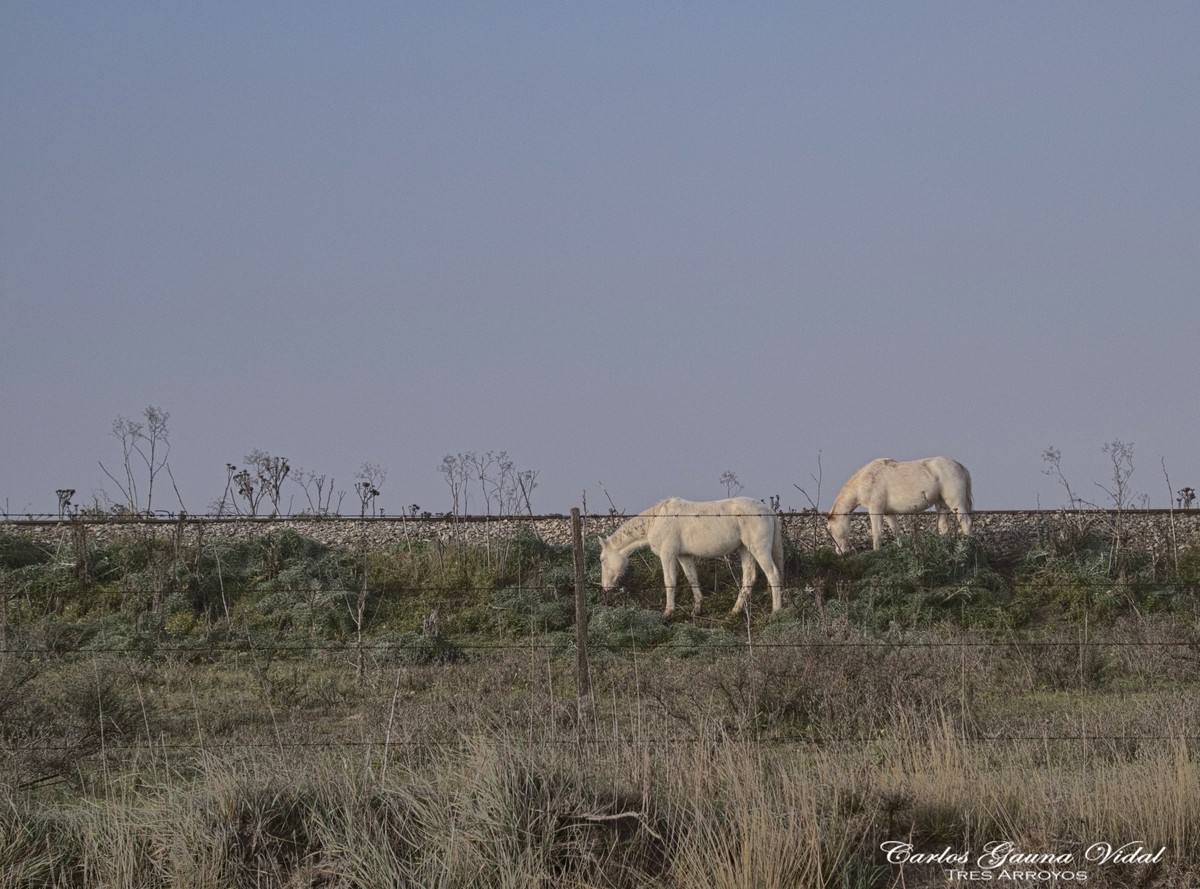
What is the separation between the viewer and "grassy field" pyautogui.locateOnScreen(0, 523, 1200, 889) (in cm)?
727

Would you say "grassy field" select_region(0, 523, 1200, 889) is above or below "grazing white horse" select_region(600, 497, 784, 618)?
below

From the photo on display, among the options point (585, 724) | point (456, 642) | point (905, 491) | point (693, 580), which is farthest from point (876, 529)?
point (585, 724)

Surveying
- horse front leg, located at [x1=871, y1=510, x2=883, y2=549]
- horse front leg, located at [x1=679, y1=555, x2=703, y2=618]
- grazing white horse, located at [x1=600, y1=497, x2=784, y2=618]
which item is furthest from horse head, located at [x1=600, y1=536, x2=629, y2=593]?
horse front leg, located at [x1=871, y1=510, x2=883, y2=549]

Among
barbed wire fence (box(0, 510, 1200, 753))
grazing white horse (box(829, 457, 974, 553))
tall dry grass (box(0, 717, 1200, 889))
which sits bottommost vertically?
tall dry grass (box(0, 717, 1200, 889))

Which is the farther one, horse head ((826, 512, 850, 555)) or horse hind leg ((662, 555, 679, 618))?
horse head ((826, 512, 850, 555))

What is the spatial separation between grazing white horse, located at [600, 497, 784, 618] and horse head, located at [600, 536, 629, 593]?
1 centimetres

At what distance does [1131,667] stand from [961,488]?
6.63 metres

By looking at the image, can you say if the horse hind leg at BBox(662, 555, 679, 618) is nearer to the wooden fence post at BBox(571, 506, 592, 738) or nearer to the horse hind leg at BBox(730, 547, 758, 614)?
the horse hind leg at BBox(730, 547, 758, 614)

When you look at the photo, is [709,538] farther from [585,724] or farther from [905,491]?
[585,724]

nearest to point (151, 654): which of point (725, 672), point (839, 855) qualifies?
point (725, 672)

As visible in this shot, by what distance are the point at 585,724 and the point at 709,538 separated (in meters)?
8.43

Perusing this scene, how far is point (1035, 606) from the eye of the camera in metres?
17.4

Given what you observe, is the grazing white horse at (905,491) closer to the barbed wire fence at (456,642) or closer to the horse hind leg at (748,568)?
the barbed wire fence at (456,642)

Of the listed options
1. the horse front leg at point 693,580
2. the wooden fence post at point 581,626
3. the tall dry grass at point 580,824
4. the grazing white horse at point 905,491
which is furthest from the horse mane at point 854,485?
the tall dry grass at point 580,824
